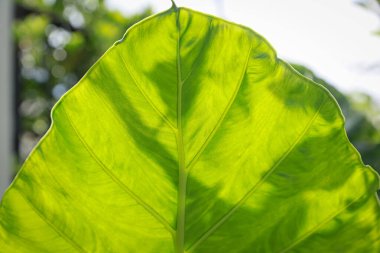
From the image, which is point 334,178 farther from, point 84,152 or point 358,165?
point 84,152

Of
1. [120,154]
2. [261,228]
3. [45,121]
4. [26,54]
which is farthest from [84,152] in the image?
[26,54]

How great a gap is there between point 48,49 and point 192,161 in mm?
4115

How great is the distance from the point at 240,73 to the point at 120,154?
0.35 feet

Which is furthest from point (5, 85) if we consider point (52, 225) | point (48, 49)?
point (52, 225)

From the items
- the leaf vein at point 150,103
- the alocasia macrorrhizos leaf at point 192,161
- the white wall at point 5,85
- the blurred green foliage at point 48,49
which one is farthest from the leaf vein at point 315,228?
the blurred green foliage at point 48,49

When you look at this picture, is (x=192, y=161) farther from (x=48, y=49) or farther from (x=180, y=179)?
(x=48, y=49)

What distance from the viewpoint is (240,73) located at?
354 mm

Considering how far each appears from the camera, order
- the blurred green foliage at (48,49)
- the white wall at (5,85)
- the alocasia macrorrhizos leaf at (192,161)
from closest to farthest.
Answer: the alocasia macrorrhizos leaf at (192,161) < the white wall at (5,85) < the blurred green foliage at (48,49)

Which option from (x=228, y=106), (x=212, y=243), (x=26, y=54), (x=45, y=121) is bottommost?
(x=45, y=121)

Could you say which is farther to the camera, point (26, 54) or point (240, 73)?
point (26, 54)

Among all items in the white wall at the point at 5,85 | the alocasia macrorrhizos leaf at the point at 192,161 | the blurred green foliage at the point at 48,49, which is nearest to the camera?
the alocasia macrorrhizos leaf at the point at 192,161

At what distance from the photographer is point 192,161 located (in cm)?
38

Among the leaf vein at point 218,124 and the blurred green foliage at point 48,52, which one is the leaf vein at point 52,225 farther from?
the blurred green foliage at point 48,52

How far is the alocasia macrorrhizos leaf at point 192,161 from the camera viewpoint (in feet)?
1.14
